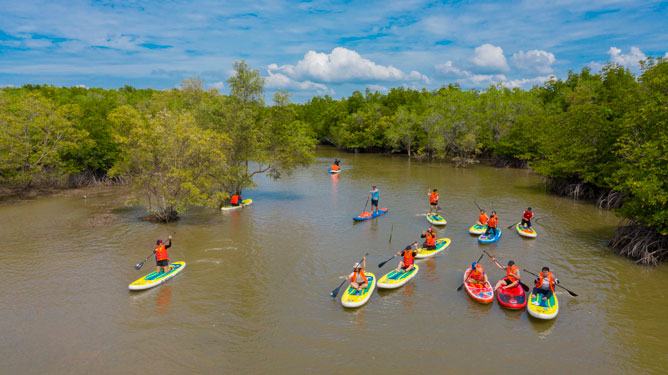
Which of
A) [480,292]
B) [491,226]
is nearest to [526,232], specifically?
[491,226]

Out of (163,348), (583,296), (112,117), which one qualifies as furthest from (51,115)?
(583,296)

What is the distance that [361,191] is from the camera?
44.1 metres

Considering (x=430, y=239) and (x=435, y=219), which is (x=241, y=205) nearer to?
(x=435, y=219)

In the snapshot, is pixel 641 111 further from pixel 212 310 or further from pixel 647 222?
pixel 212 310

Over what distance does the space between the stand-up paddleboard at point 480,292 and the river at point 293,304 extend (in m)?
0.34

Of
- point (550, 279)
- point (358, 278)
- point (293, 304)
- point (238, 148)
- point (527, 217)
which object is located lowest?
point (293, 304)

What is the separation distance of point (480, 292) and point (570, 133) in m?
26.7

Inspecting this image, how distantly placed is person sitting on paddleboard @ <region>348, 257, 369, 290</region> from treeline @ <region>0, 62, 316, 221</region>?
14558 mm

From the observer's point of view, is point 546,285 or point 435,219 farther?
point 435,219

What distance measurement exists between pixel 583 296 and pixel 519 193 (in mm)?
26236

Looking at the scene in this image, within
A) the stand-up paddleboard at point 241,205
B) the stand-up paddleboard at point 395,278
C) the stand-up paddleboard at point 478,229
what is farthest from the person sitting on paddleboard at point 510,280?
the stand-up paddleboard at point 241,205

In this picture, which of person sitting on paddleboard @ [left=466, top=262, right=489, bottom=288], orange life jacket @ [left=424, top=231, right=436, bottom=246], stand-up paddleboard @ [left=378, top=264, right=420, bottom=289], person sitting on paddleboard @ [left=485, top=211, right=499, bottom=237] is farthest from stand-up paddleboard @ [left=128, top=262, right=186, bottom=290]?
person sitting on paddleboard @ [left=485, top=211, right=499, bottom=237]

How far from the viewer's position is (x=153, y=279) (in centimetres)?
1908

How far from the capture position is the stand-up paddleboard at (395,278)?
18.8 metres
